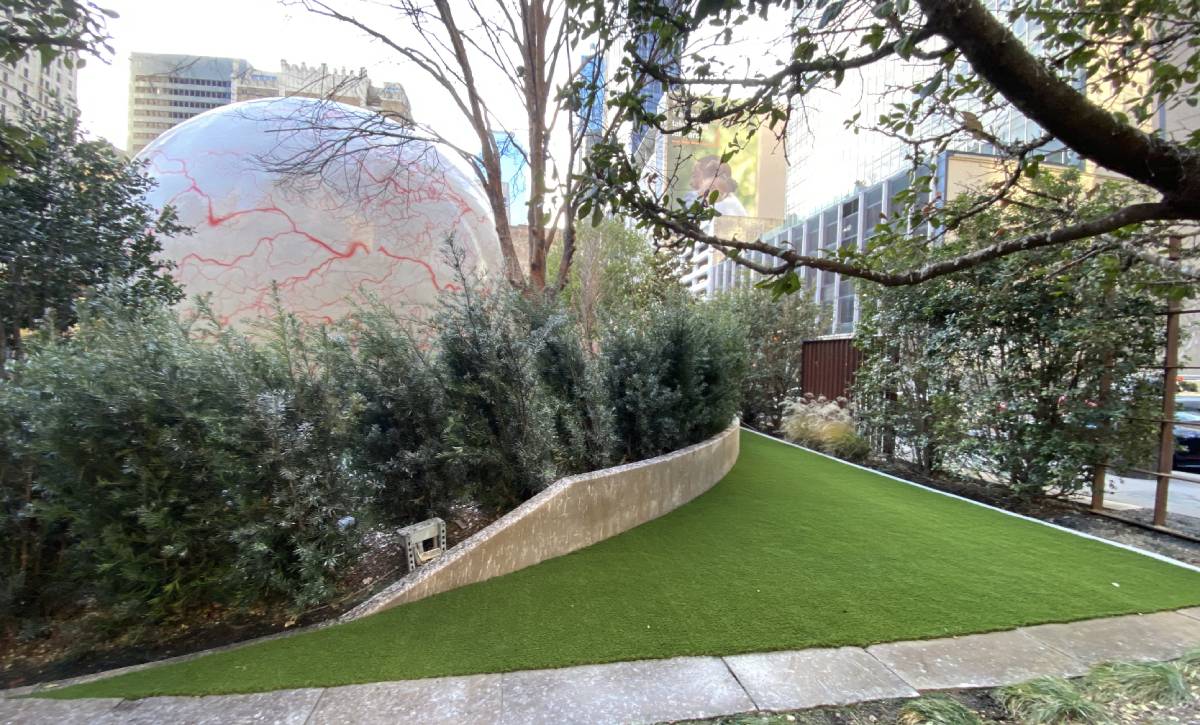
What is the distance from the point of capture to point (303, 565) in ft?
11.8

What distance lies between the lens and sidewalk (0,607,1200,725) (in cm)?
266

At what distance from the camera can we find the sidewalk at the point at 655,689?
266 centimetres

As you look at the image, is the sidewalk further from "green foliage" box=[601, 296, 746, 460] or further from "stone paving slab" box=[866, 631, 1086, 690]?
"green foliage" box=[601, 296, 746, 460]

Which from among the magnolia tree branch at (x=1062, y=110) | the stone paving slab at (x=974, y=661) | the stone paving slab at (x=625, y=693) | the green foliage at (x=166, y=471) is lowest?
the stone paving slab at (x=625, y=693)

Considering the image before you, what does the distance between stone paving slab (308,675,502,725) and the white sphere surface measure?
4.09m

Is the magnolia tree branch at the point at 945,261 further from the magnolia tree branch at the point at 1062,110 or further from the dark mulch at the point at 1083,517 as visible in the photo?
the dark mulch at the point at 1083,517

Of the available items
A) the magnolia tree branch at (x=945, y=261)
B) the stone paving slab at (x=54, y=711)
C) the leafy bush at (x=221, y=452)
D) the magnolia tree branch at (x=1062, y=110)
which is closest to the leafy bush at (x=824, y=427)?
the magnolia tree branch at (x=945, y=261)

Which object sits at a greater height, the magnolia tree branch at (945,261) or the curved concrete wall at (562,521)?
the magnolia tree branch at (945,261)

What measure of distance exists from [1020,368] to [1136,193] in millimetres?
2287

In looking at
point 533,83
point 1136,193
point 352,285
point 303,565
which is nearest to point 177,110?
point 352,285

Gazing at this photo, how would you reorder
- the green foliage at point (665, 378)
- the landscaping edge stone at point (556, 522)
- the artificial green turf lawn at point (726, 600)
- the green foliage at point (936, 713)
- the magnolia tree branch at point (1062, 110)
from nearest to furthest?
the magnolia tree branch at point (1062, 110)
the green foliage at point (936, 713)
the artificial green turf lawn at point (726, 600)
the landscaping edge stone at point (556, 522)
the green foliage at point (665, 378)

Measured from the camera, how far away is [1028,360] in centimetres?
655

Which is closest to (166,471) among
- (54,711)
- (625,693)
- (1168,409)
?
(54,711)

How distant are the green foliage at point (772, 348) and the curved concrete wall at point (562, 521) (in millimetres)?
7295
